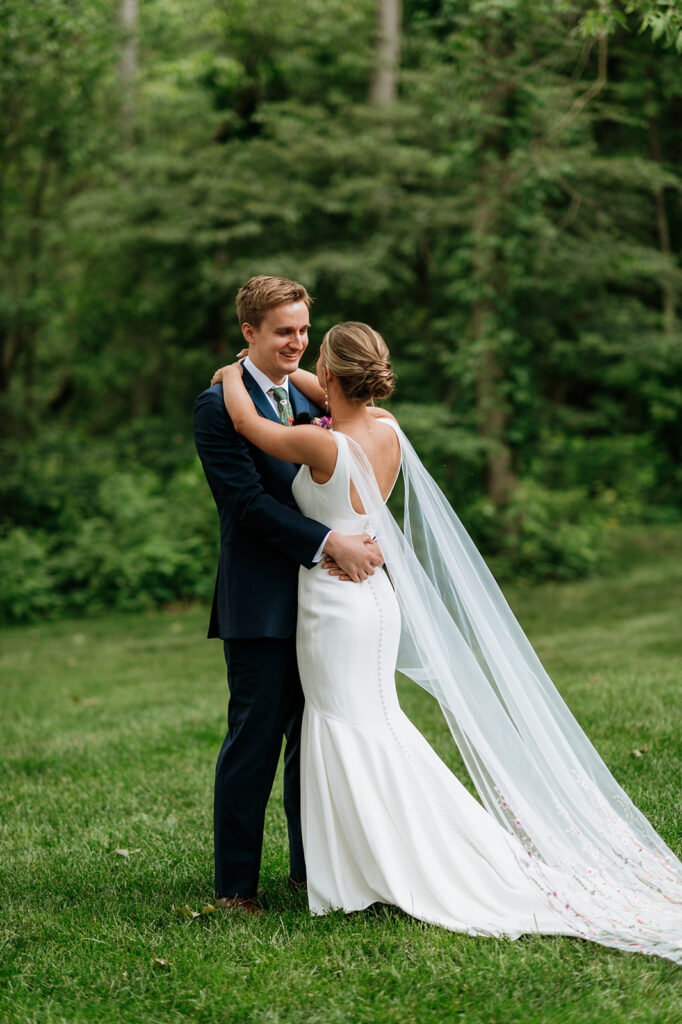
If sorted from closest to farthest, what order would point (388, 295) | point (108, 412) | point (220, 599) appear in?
point (220, 599)
point (388, 295)
point (108, 412)

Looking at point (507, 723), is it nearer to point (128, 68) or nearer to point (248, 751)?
point (248, 751)

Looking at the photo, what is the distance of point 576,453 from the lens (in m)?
19.1

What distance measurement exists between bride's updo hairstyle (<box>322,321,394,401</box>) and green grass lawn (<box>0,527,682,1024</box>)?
1.85 metres

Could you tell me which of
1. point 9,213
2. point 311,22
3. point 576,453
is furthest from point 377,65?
point 576,453

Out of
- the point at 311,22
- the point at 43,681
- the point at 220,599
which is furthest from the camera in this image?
the point at 311,22

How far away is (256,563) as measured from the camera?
371 cm

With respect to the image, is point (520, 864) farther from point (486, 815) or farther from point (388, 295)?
point (388, 295)

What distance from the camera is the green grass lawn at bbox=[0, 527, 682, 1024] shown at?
10.0 ft

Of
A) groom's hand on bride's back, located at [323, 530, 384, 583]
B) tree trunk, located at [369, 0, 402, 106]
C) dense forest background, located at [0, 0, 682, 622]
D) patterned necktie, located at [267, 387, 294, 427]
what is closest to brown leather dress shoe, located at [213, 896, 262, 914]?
groom's hand on bride's back, located at [323, 530, 384, 583]

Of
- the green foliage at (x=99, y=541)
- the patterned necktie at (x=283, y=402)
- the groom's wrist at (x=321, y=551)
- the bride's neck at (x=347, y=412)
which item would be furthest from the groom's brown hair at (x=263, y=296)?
the green foliage at (x=99, y=541)

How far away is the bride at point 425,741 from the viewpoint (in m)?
3.47

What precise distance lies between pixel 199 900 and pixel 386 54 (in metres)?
14.2

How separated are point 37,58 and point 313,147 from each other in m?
3.80

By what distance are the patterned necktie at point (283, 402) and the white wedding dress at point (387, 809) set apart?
27cm
